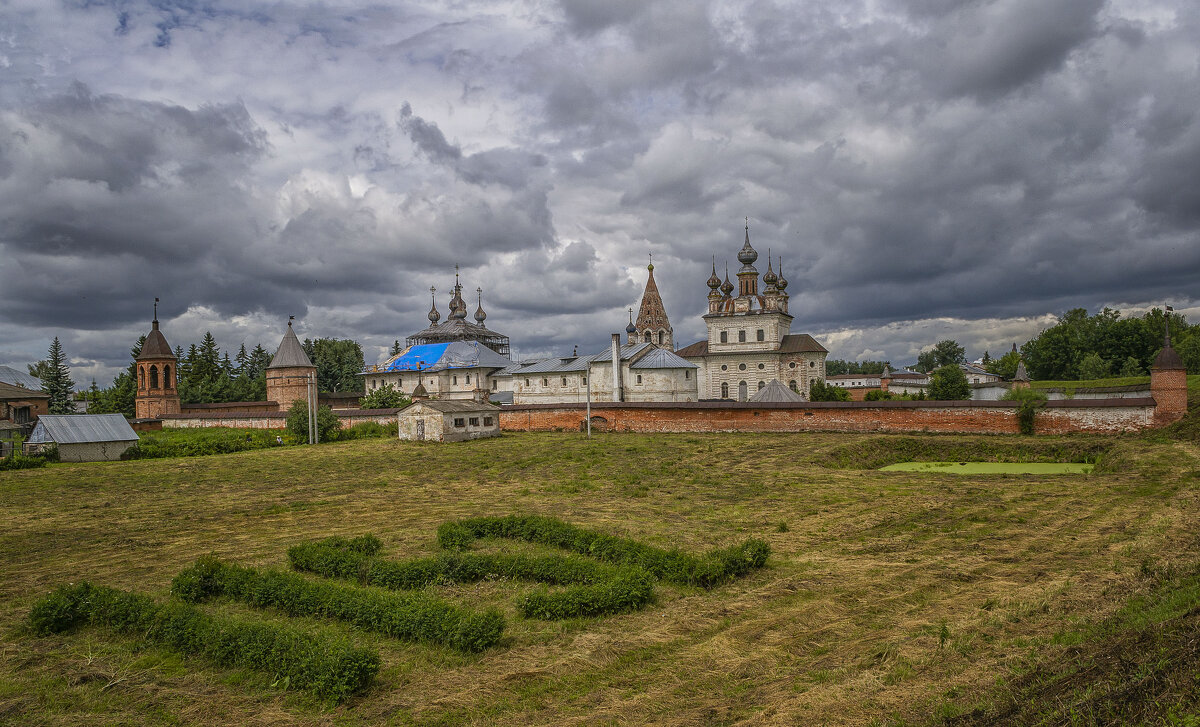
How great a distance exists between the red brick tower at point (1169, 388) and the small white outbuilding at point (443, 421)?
2720 centimetres

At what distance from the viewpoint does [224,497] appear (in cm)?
1806

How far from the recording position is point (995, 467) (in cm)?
2092

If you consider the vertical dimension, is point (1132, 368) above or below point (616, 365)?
below

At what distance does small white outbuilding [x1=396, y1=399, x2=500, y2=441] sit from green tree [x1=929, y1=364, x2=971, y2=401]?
98.9 feet

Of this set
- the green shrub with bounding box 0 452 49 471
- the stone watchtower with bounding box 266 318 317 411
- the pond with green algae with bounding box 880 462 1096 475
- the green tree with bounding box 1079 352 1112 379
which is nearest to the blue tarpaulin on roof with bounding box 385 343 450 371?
the stone watchtower with bounding box 266 318 317 411

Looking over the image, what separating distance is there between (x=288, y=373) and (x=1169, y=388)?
51020 mm

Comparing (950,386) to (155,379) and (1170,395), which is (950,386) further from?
(155,379)

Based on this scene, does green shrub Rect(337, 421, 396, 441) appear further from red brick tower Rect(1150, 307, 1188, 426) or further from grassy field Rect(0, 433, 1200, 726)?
red brick tower Rect(1150, 307, 1188, 426)

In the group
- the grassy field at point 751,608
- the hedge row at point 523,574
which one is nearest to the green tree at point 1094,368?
the grassy field at point 751,608

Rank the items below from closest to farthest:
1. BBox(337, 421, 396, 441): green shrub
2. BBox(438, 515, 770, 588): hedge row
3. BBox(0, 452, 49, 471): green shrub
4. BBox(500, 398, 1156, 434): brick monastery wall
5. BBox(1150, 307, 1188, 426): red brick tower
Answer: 1. BBox(438, 515, 770, 588): hedge row
2. BBox(1150, 307, 1188, 426): red brick tower
3. BBox(500, 398, 1156, 434): brick monastery wall
4. BBox(0, 452, 49, 471): green shrub
5. BBox(337, 421, 396, 441): green shrub

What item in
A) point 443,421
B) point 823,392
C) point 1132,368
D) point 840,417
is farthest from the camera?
point 1132,368

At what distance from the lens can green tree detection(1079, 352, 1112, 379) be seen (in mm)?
57875

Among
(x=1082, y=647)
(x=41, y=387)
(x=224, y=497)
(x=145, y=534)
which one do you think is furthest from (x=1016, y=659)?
(x=41, y=387)

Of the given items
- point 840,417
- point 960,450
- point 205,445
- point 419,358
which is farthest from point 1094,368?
point 205,445
